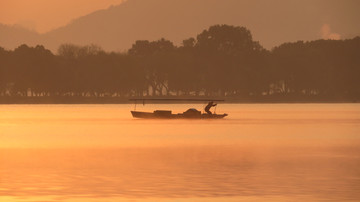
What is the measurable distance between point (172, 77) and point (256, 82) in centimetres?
1739

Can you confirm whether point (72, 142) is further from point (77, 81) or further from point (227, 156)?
point (77, 81)

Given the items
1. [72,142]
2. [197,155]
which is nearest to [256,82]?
[72,142]

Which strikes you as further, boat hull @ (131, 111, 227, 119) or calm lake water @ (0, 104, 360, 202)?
boat hull @ (131, 111, 227, 119)

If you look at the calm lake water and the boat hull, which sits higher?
the boat hull

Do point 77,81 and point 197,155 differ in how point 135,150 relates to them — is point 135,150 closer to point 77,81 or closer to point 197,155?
point 197,155

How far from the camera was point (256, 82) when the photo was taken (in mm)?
195625

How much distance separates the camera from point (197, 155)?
48.0 m

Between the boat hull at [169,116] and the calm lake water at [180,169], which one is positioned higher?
the boat hull at [169,116]

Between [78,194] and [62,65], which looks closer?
[78,194]

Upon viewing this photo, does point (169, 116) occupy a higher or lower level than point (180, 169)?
higher

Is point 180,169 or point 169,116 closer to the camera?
point 180,169

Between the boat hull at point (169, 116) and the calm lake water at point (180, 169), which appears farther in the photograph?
the boat hull at point (169, 116)

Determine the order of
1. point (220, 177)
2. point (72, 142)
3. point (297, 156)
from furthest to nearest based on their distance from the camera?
point (72, 142)
point (297, 156)
point (220, 177)

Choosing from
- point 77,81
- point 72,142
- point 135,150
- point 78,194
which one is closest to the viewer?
point 78,194
